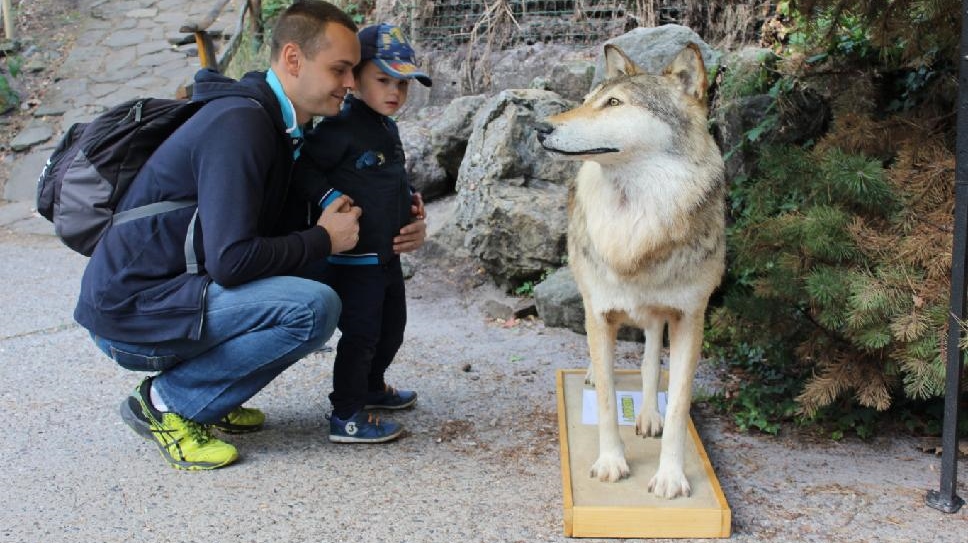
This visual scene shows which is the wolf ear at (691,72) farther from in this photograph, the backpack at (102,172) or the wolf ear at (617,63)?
the backpack at (102,172)

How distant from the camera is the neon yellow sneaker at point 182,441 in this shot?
12.6ft

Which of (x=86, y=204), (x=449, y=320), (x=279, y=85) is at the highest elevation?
(x=279, y=85)

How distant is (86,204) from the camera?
3676mm

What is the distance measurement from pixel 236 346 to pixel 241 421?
74 cm

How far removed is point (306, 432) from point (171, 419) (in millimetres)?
704

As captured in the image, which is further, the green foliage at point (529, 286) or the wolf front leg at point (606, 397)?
the green foliage at point (529, 286)

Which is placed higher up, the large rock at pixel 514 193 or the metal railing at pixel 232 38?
the metal railing at pixel 232 38

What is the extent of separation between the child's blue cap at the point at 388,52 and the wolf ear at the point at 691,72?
121 cm

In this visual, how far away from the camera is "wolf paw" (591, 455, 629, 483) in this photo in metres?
3.55

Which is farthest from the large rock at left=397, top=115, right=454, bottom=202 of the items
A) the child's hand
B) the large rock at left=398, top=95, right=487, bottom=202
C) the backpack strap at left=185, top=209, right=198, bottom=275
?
the backpack strap at left=185, top=209, right=198, bottom=275

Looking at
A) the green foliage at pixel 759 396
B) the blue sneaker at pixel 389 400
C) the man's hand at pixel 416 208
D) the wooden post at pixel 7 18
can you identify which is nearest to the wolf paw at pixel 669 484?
the green foliage at pixel 759 396

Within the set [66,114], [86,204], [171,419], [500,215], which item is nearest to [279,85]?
[86,204]

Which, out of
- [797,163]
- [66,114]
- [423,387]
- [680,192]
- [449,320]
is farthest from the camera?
[66,114]

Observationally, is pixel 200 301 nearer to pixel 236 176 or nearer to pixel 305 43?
pixel 236 176
